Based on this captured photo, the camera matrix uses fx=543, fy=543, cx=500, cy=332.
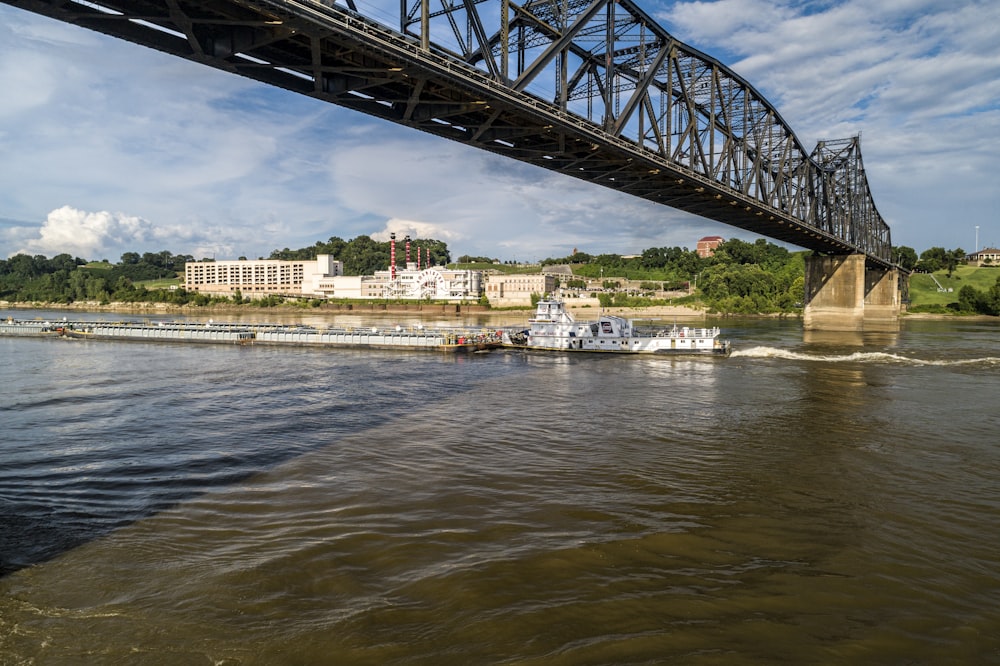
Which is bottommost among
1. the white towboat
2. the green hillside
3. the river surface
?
the river surface

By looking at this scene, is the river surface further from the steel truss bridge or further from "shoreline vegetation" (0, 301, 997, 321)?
"shoreline vegetation" (0, 301, 997, 321)

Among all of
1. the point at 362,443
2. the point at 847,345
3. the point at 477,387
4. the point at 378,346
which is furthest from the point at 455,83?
the point at 847,345

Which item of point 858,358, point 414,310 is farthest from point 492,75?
point 414,310

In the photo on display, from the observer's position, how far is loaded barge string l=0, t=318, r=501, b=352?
5581cm

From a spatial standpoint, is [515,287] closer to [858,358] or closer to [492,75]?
[858,358]

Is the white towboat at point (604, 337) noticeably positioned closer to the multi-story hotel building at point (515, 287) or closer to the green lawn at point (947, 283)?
the multi-story hotel building at point (515, 287)

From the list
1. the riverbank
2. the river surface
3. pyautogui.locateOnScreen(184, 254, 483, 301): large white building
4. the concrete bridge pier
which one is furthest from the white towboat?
pyautogui.locateOnScreen(184, 254, 483, 301): large white building

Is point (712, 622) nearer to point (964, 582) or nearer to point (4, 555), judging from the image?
point (964, 582)

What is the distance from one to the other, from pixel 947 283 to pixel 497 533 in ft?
569

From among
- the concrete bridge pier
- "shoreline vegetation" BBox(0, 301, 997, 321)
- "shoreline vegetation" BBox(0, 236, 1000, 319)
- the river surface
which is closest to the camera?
the river surface

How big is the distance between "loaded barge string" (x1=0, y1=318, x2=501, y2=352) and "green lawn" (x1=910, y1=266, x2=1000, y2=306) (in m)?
122

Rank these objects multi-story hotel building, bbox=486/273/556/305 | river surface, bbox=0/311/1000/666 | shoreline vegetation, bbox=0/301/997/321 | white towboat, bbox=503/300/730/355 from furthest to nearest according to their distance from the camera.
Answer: multi-story hotel building, bbox=486/273/556/305 → shoreline vegetation, bbox=0/301/997/321 → white towboat, bbox=503/300/730/355 → river surface, bbox=0/311/1000/666

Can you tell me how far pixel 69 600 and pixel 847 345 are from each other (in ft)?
231

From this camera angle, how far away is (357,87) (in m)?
22.1
